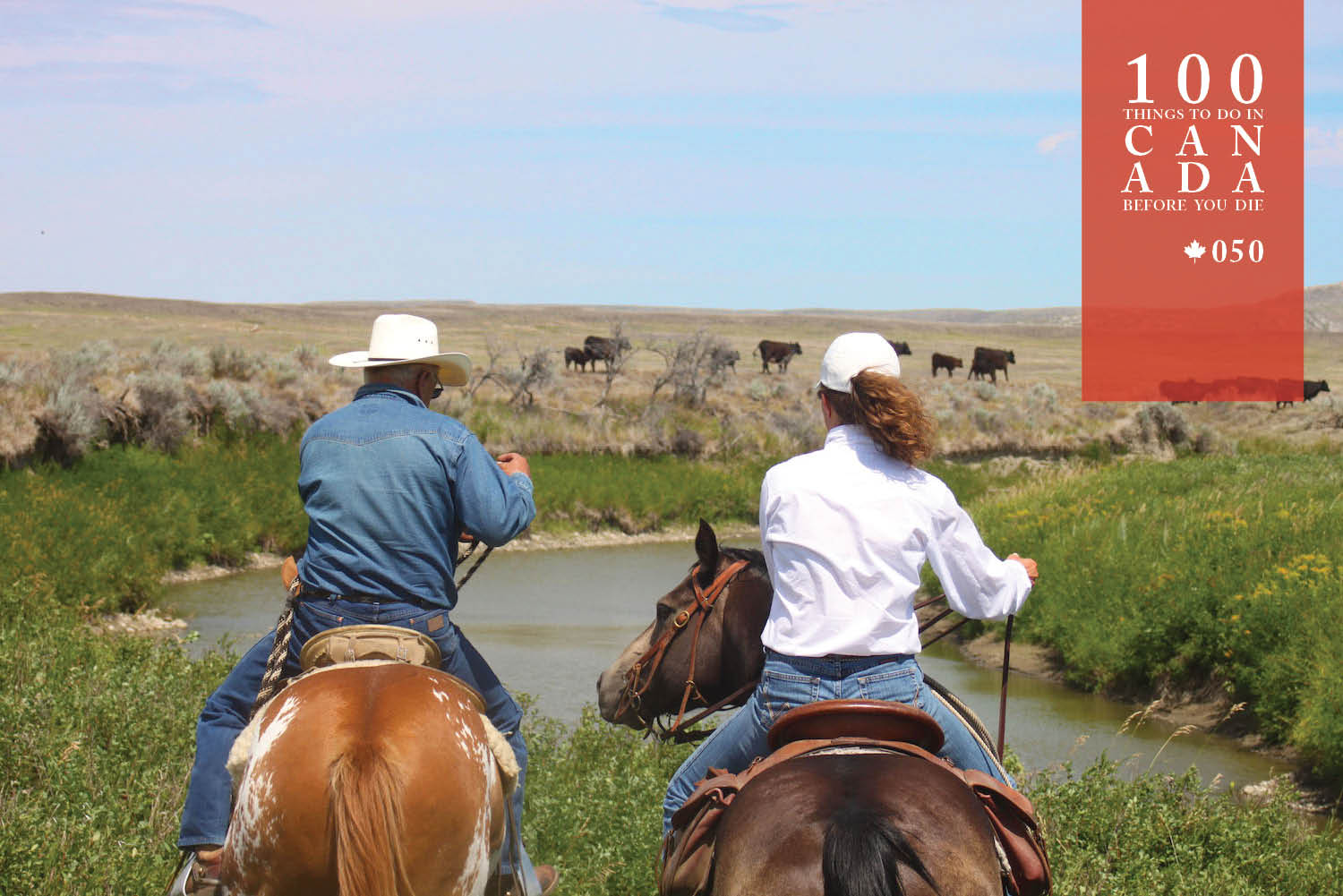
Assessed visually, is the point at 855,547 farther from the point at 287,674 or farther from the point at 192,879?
the point at 192,879

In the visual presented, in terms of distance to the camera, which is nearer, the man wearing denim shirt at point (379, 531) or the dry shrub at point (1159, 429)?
the man wearing denim shirt at point (379, 531)

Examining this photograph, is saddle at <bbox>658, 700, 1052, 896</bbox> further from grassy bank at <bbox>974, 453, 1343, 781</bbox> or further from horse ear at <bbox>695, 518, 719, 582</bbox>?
grassy bank at <bbox>974, 453, 1343, 781</bbox>

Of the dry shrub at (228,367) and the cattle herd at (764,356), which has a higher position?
the dry shrub at (228,367)

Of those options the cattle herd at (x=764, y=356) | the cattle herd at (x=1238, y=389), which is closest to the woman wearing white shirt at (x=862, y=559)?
the cattle herd at (x=764, y=356)

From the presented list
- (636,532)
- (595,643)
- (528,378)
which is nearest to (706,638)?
(595,643)

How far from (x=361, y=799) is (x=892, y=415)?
1.91m

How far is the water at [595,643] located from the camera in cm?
1091

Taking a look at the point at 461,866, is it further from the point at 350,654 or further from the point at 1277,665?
the point at 1277,665

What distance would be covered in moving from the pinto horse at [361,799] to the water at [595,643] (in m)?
4.67

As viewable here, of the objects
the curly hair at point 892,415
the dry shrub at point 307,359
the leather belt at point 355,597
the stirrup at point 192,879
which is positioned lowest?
the stirrup at point 192,879

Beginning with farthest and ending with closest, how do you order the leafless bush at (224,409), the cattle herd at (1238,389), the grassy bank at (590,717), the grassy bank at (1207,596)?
the cattle herd at (1238,389)
the leafless bush at (224,409)
the grassy bank at (1207,596)
the grassy bank at (590,717)

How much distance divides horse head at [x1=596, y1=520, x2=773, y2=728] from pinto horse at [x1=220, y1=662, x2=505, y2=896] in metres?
1.19

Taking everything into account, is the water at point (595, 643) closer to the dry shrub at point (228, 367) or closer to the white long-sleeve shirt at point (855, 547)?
the white long-sleeve shirt at point (855, 547)

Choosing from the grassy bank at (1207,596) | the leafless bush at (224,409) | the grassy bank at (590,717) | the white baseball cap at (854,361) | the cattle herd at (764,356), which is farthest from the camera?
the cattle herd at (764,356)
